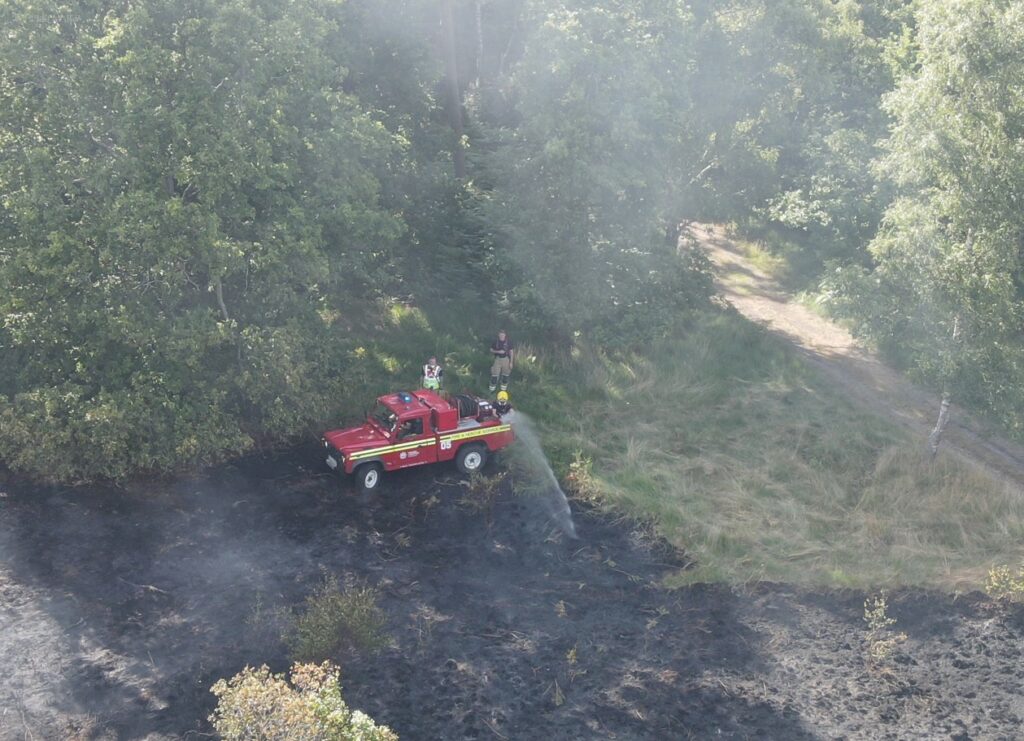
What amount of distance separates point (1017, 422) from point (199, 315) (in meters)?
16.2

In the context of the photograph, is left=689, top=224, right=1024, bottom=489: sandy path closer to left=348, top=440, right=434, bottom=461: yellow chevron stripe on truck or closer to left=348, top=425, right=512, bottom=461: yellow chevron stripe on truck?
left=348, top=425, right=512, bottom=461: yellow chevron stripe on truck

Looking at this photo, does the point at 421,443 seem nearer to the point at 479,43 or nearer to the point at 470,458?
the point at 470,458

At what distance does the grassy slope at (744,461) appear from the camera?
1673 cm

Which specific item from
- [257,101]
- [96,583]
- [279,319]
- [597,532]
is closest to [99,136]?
Answer: [257,101]

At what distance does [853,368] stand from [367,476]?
48.4 ft

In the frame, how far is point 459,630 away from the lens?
14328 mm

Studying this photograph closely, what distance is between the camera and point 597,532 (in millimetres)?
17453

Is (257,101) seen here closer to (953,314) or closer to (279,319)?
(279,319)

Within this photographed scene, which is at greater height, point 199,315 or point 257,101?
point 257,101

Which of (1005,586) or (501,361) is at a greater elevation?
(501,361)

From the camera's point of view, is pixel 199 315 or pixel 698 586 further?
pixel 199 315

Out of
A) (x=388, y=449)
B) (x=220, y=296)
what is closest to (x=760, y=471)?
(x=388, y=449)

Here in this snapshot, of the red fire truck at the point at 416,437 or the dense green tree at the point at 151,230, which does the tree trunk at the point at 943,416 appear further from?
the dense green tree at the point at 151,230

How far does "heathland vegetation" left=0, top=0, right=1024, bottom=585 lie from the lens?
54.7 feet
